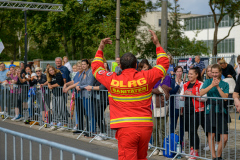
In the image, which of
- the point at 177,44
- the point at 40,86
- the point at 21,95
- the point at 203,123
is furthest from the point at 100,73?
the point at 177,44

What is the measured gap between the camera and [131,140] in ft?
14.0

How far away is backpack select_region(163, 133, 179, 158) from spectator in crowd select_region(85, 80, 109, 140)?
2067 mm

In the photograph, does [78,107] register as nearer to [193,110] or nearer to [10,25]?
[193,110]

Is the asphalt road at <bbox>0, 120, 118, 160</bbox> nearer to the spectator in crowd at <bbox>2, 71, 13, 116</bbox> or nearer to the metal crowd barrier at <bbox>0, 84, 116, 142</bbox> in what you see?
the metal crowd barrier at <bbox>0, 84, 116, 142</bbox>

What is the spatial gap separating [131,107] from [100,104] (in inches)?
177

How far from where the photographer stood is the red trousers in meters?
4.29

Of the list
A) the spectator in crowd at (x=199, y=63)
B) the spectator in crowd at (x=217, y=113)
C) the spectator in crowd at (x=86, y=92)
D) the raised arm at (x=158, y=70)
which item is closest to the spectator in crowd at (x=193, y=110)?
the spectator in crowd at (x=217, y=113)

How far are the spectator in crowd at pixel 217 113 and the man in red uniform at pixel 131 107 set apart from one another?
222 centimetres

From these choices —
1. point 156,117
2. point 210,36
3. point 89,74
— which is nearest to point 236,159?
point 156,117

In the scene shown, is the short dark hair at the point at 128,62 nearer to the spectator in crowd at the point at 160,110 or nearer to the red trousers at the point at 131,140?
the red trousers at the point at 131,140

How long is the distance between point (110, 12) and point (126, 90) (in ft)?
94.8

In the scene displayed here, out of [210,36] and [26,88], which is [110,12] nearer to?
[26,88]

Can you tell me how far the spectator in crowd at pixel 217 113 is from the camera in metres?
6.35

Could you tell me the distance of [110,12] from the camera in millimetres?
32531
